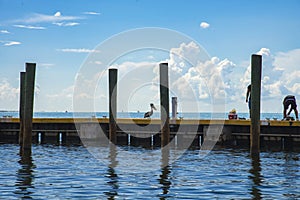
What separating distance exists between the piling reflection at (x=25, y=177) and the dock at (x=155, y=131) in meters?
8.28

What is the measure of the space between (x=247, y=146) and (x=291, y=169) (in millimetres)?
8829

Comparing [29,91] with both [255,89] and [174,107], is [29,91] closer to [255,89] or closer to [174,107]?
[255,89]

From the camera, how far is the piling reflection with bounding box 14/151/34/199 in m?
15.6

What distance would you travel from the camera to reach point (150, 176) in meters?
18.8

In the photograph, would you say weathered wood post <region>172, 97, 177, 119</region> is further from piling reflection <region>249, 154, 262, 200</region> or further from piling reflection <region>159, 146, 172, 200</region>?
piling reflection <region>249, 154, 262, 200</region>

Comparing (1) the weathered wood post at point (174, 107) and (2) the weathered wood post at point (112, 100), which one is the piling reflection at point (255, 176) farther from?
(1) the weathered wood post at point (174, 107)

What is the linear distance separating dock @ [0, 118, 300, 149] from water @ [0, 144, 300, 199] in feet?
7.08

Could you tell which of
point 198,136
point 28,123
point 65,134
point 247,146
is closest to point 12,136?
point 65,134

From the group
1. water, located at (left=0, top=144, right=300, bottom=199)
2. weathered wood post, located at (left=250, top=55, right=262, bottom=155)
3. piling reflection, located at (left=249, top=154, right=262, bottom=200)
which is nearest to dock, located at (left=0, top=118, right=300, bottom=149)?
water, located at (left=0, top=144, right=300, bottom=199)

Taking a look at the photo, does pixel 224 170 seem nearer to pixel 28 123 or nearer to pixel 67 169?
pixel 67 169

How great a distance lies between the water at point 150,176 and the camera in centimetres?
1561


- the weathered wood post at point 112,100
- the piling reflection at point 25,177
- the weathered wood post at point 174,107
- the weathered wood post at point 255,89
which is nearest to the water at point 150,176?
the piling reflection at point 25,177

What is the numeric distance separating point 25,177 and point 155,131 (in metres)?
14.1

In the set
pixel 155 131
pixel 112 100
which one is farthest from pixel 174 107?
pixel 112 100
